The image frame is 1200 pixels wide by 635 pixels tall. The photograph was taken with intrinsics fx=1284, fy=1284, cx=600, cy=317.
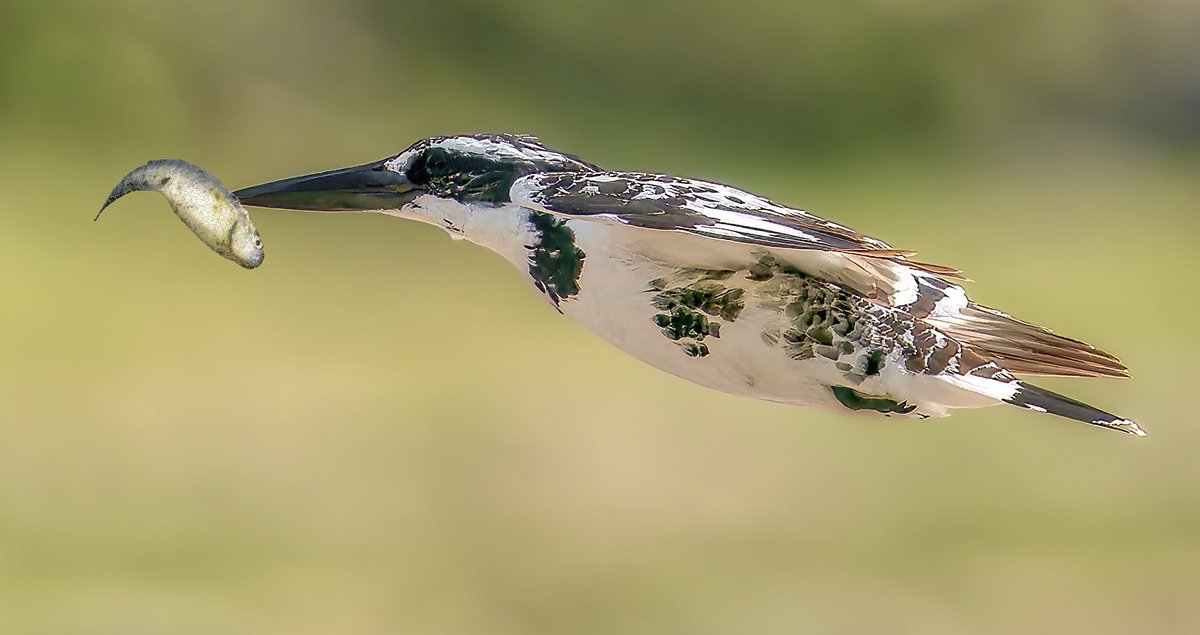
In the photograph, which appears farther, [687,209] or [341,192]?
[341,192]

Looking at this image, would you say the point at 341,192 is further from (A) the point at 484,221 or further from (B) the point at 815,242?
(B) the point at 815,242

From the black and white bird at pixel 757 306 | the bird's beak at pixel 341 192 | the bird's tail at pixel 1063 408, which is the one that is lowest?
the bird's tail at pixel 1063 408

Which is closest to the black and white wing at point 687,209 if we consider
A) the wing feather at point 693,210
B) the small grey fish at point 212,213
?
the wing feather at point 693,210

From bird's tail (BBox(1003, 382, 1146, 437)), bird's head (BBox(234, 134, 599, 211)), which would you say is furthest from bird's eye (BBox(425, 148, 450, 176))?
bird's tail (BBox(1003, 382, 1146, 437))

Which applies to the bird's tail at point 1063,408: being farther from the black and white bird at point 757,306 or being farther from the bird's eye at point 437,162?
the bird's eye at point 437,162

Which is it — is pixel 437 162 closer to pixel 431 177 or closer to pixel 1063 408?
pixel 431 177

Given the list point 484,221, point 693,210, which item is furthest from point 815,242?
point 484,221
